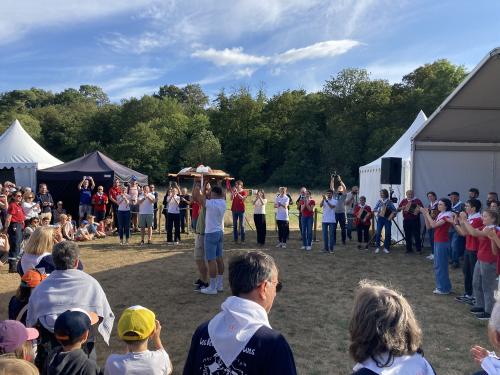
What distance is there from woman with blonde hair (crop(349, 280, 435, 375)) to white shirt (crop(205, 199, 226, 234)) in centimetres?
496

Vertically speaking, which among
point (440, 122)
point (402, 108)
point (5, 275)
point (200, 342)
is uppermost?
point (402, 108)

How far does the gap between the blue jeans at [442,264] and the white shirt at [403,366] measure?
19.0 ft

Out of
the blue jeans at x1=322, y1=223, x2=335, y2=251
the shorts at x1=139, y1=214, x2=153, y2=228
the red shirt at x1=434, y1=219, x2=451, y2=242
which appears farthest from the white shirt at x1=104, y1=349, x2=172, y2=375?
the shorts at x1=139, y1=214, x2=153, y2=228

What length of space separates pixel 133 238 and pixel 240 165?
3515cm

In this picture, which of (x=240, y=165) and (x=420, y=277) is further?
(x=240, y=165)

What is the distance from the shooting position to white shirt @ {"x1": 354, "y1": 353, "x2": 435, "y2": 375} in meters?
1.58

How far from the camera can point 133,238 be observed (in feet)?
42.6

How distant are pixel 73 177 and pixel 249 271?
1337cm

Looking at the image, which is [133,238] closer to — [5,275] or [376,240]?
[5,275]

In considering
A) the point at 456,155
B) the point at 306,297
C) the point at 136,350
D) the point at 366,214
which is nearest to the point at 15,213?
the point at 306,297

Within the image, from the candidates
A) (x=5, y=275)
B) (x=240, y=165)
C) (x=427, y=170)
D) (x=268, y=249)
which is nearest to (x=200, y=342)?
(x=5, y=275)

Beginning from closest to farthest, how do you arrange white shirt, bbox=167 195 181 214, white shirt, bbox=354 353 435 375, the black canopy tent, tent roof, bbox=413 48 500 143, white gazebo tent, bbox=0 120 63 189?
white shirt, bbox=354 353 435 375 < tent roof, bbox=413 48 500 143 < white shirt, bbox=167 195 181 214 < the black canopy tent < white gazebo tent, bbox=0 120 63 189

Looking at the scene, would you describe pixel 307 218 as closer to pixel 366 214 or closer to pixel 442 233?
pixel 366 214

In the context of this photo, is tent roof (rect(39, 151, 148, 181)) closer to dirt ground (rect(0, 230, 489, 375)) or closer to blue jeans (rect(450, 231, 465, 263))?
dirt ground (rect(0, 230, 489, 375))
